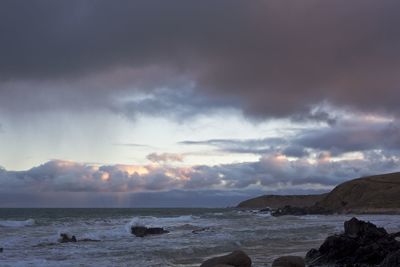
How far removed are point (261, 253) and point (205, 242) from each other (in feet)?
27.9

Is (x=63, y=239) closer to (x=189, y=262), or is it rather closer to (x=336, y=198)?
(x=189, y=262)

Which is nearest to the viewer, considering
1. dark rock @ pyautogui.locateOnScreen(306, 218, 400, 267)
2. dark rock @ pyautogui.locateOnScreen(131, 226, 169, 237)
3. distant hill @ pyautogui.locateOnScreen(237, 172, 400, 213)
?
dark rock @ pyautogui.locateOnScreen(306, 218, 400, 267)

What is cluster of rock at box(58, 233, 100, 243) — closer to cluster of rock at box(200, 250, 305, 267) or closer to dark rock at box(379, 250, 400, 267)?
cluster of rock at box(200, 250, 305, 267)

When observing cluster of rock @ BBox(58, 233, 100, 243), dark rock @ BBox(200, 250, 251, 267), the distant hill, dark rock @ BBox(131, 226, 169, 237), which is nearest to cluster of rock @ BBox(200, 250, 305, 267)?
dark rock @ BBox(200, 250, 251, 267)

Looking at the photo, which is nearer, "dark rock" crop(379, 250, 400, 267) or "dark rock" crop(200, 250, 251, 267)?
"dark rock" crop(379, 250, 400, 267)

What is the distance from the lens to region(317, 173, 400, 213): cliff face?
90812mm

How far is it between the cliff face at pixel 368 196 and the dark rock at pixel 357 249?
62.8 m

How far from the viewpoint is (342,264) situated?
2094 cm

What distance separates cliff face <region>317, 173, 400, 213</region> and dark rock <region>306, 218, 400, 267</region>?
62825mm

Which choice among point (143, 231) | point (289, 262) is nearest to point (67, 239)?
point (143, 231)

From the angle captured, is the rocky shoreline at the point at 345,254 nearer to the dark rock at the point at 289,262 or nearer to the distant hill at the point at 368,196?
the dark rock at the point at 289,262

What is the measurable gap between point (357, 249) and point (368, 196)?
83.2 m

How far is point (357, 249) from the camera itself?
2144 cm

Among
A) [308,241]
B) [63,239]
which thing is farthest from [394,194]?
[63,239]
